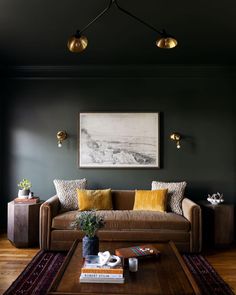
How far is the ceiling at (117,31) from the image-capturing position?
312cm

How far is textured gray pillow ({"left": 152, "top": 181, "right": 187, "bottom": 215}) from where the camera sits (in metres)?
4.51

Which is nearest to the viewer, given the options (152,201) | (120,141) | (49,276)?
(49,276)

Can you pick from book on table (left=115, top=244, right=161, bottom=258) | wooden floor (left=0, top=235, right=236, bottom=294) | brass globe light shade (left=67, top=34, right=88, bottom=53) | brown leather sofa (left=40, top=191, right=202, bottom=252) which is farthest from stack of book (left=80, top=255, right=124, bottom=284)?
brass globe light shade (left=67, top=34, right=88, bottom=53)

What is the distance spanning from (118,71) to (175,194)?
2.28m

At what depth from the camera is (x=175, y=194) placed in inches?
180

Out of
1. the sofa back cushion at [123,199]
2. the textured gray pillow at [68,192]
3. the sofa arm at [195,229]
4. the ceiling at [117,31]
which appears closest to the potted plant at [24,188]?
the textured gray pillow at [68,192]

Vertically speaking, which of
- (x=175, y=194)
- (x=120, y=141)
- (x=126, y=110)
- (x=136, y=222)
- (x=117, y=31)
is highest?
(x=117, y=31)

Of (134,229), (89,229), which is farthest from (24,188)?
(89,229)

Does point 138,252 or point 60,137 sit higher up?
point 60,137

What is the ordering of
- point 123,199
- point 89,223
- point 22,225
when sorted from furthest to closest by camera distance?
point 123,199, point 22,225, point 89,223

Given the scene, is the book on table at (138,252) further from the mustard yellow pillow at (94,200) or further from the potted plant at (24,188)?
the potted plant at (24,188)

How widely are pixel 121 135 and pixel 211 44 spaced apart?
1.98 meters

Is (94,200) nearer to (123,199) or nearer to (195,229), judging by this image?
(123,199)

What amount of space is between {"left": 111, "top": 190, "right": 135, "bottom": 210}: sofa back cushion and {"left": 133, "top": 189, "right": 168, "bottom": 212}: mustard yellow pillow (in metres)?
0.16
